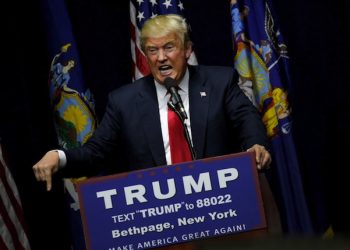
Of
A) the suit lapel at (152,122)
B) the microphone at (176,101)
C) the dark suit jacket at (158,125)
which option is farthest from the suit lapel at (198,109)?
the microphone at (176,101)

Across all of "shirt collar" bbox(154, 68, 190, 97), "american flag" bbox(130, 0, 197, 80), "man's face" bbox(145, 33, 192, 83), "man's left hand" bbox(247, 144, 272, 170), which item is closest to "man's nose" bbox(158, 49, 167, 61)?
"man's face" bbox(145, 33, 192, 83)

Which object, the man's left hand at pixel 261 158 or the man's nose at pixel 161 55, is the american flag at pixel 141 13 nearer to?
the man's nose at pixel 161 55

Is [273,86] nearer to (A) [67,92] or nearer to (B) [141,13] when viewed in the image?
(B) [141,13]

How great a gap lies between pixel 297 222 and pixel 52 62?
1.74 metres

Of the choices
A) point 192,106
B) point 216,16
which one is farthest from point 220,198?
point 216,16

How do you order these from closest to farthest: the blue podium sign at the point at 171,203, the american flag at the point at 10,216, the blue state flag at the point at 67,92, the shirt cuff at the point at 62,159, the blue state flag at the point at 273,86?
the blue podium sign at the point at 171,203 < the shirt cuff at the point at 62,159 < the american flag at the point at 10,216 < the blue state flag at the point at 67,92 < the blue state flag at the point at 273,86

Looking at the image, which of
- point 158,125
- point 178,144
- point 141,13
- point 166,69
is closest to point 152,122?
point 158,125

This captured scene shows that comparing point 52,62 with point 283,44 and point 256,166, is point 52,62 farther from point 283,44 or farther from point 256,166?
point 256,166

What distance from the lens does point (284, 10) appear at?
3.60 meters

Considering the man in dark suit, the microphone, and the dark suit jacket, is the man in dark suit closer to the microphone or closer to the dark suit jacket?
the dark suit jacket

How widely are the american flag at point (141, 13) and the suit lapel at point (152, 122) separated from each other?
3.47ft

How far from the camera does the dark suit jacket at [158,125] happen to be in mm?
2105

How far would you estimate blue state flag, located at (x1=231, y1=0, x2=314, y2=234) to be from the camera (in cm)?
336

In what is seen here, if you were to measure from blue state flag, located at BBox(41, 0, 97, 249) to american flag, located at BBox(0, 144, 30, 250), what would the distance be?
39 cm
